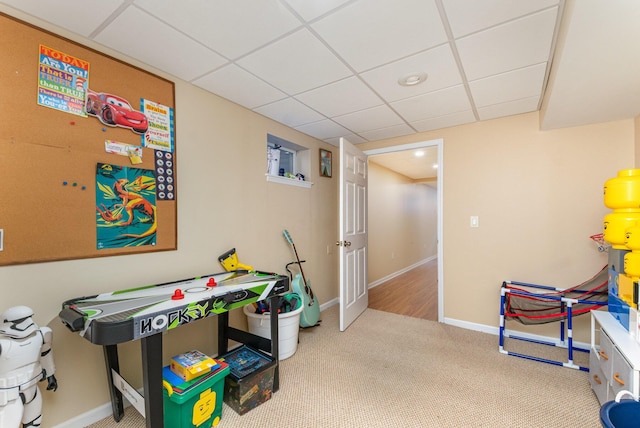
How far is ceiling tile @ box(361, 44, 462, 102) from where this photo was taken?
1.82 meters

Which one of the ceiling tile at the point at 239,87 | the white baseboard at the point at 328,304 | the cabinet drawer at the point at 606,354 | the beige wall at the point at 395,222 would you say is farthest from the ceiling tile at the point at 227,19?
the beige wall at the point at 395,222

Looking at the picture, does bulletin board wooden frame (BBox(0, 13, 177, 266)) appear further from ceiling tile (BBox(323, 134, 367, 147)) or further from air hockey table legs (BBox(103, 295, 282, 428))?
ceiling tile (BBox(323, 134, 367, 147))

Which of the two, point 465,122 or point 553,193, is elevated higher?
point 465,122

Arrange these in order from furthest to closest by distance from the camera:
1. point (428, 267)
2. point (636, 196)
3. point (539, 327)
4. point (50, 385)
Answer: point (428, 267), point (539, 327), point (636, 196), point (50, 385)

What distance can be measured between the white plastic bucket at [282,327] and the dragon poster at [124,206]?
1.07 m

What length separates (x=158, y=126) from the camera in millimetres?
2004

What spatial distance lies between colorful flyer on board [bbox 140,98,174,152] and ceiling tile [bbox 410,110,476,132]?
2.40 metres

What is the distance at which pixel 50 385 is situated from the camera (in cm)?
146

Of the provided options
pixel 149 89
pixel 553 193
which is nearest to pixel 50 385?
pixel 149 89

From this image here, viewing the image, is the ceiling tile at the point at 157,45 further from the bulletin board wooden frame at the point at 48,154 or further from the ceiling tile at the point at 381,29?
the ceiling tile at the point at 381,29

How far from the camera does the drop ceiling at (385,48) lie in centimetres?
139

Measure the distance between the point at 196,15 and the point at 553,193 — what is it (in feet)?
10.8

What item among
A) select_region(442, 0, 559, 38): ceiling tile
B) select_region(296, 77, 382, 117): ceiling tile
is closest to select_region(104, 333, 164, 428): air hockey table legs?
select_region(296, 77, 382, 117): ceiling tile

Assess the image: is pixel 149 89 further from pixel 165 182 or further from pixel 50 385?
pixel 50 385
